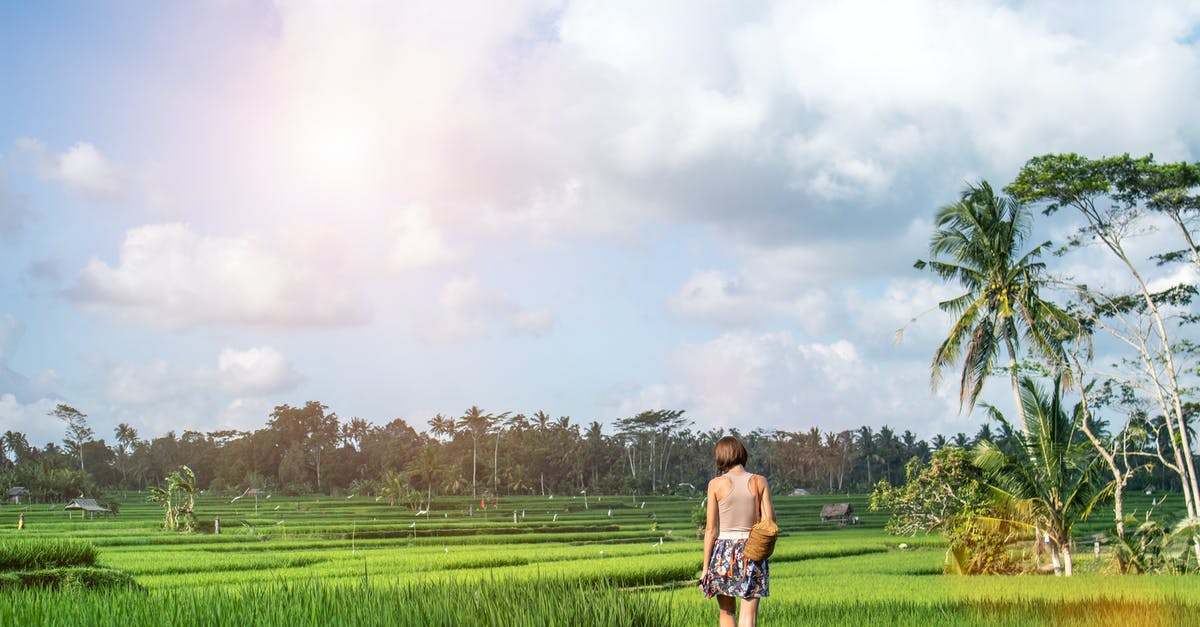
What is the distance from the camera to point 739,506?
5.47 m

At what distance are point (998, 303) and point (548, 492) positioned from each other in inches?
1879

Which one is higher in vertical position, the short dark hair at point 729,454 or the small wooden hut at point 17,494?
the short dark hair at point 729,454

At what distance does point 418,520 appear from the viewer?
39.1m

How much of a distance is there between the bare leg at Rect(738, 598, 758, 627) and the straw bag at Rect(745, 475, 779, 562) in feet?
1.03

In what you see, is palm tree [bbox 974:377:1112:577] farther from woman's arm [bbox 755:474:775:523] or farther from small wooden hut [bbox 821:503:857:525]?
small wooden hut [bbox 821:503:857:525]

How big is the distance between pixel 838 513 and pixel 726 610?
137ft

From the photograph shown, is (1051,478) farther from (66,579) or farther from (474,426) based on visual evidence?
(474,426)

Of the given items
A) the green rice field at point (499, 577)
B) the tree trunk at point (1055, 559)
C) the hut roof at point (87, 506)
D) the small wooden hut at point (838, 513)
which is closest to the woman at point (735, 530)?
the green rice field at point (499, 577)

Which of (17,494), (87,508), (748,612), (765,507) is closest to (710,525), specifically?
(765,507)

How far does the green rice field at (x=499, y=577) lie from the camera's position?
6.08 m

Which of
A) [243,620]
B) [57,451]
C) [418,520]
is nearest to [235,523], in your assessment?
[418,520]

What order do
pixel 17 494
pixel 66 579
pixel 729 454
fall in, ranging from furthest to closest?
pixel 17 494
pixel 66 579
pixel 729 454

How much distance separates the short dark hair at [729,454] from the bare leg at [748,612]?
0.81 meters

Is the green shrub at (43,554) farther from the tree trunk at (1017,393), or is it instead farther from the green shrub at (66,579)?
the tree trunk at (1017,393)
